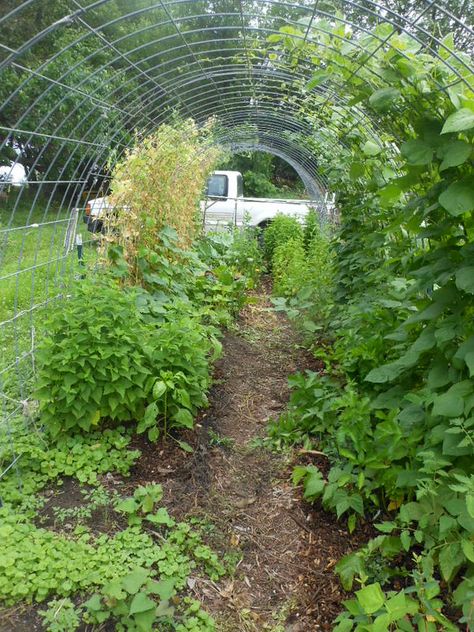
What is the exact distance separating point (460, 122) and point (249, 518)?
92.3 inches

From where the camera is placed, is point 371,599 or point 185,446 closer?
point 371,599

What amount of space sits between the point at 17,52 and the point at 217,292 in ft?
13.6

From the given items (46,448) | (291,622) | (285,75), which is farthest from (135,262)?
(291,622)

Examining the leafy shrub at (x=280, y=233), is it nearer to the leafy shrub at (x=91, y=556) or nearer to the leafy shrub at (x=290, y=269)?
the leafy shrub at (x=290, y=269)

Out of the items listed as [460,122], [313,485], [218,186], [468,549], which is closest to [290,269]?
[218,186]

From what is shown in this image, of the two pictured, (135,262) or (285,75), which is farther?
(285,75)

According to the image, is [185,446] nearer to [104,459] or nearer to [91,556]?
[104,459]

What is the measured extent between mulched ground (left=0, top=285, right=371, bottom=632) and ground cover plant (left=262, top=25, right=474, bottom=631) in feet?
0.50

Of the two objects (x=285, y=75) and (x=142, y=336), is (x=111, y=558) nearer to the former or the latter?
(x=142, y=336)

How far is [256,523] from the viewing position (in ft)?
9.66

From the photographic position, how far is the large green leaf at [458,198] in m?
1.91

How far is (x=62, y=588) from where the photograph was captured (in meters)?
2.20

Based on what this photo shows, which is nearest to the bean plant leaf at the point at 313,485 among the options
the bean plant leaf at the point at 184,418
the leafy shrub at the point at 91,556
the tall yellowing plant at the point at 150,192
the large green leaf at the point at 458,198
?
the leafy shrub at the point at 91,556

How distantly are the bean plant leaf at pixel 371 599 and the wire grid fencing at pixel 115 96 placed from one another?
6.52ft
